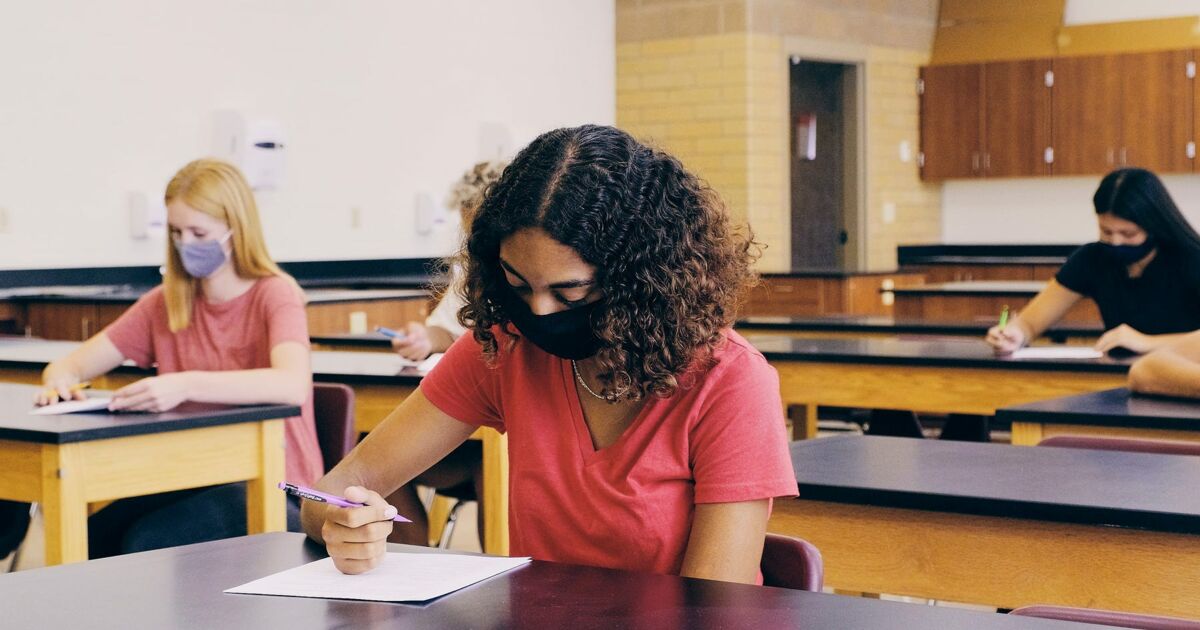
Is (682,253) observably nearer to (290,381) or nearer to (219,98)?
(290,381)

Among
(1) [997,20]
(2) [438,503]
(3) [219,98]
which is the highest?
(1) [997,20]

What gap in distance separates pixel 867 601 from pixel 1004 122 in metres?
9.80

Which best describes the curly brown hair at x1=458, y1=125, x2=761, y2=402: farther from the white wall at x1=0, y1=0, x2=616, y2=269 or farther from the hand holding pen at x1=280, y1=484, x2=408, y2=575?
the white wall at x1=0, y1=0, x2=616, y2=269

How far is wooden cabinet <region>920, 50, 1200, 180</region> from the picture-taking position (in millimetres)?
10188

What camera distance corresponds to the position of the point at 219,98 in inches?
291

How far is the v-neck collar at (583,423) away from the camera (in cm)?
179

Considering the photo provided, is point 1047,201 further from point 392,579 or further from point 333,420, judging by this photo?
point 392,579

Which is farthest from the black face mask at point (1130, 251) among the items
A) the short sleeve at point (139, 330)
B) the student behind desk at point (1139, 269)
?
the short sleeve at point (139, 330)

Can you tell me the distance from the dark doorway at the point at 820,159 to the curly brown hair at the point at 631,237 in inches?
347

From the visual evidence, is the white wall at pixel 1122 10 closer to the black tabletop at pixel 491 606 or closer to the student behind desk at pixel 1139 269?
the student behind desk at pixel 1139 269

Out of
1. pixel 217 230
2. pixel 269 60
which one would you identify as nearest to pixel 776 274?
pixel 269 60

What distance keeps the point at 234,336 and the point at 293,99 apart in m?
4.63

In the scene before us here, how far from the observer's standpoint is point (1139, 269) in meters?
4.31

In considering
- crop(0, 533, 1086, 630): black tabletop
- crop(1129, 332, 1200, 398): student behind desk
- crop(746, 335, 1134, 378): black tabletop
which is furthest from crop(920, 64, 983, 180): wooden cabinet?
crop(0, 533, 1086, 630): black tabletop
